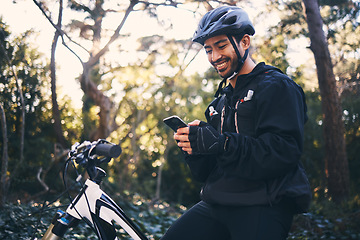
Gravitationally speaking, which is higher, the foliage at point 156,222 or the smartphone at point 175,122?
the smartphone at point 175,122

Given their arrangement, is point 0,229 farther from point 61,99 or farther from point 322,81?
point 322,81

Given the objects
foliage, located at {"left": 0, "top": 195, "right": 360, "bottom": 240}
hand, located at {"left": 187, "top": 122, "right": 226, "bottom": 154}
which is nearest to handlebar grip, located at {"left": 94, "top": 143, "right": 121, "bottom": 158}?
hand, located at {"left": 187, "top": 122, "right": 226, "bottom": 154}

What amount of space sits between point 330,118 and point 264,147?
254 inches

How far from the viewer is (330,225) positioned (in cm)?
634

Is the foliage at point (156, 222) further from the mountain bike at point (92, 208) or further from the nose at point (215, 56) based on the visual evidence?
the nose at point (215, 56)

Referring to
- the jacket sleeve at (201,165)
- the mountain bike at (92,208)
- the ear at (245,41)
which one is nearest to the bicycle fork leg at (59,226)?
the mountain bike at (92,208)

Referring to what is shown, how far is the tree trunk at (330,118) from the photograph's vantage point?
7.61m

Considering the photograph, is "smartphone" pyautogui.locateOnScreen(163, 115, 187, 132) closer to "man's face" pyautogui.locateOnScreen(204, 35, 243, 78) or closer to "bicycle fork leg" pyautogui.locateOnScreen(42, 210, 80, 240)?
"man's face" pyautogui.locateOnScreen(204, 35, 243, 78)

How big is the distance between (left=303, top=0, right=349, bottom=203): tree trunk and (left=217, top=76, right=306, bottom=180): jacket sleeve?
624 cm

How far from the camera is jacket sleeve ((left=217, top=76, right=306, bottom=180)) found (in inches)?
71.6

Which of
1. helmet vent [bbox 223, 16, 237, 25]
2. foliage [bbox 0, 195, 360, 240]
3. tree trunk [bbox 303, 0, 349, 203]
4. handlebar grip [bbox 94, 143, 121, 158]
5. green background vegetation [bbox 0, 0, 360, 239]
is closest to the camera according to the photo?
handlebar grip [bbox 94, 143, 121, 158]

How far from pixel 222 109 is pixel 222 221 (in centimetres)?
68

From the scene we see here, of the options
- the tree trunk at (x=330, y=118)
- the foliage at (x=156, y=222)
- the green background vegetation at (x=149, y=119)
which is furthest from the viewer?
the tree trunk at (x=330, y=118)

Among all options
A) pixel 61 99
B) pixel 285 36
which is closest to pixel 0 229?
pixel 61 99
